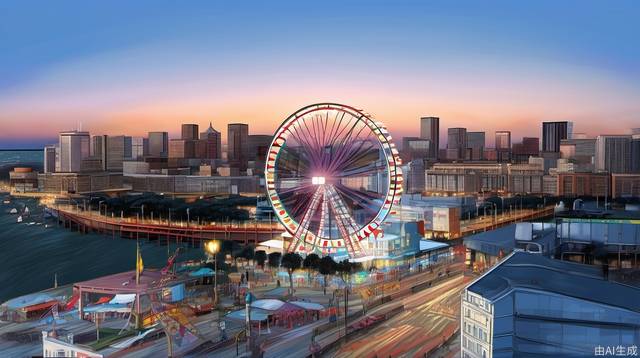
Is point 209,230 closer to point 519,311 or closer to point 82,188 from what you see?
point 519,311

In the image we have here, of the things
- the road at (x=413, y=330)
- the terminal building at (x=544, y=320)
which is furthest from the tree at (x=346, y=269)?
the terminal building at (x=544, y=320)

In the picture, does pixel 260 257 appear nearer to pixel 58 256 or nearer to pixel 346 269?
pixel 346 269

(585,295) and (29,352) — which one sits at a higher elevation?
(585,295)

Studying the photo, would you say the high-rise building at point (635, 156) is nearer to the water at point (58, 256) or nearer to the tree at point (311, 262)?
the water at point (58, 256)

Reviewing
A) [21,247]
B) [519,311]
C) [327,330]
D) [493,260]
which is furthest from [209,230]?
[519,311]

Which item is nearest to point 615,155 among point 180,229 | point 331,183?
point 180,229
